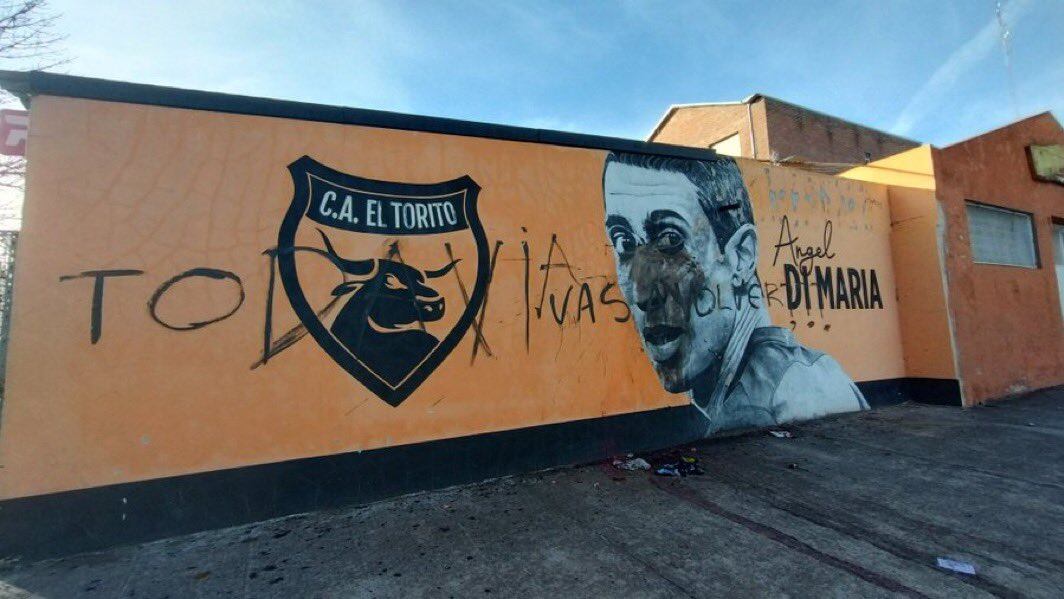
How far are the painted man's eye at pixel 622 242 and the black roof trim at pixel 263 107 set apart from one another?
1016mm

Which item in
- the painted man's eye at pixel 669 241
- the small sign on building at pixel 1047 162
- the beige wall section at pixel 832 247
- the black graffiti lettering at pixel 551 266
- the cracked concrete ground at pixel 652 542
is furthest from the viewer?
the small sign on building at pixel 1047 162

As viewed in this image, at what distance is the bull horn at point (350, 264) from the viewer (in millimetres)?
4098

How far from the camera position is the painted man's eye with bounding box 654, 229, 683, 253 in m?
5.68

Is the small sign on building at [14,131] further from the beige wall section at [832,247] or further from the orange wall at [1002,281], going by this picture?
the orange wall at [1002,281]

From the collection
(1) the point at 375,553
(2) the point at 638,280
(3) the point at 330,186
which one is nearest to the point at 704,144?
(2) the point at 638,280

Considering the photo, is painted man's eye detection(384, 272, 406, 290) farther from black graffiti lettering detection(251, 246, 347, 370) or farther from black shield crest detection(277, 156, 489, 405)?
black graffiti lettering detection(251, 246, 347, 370)

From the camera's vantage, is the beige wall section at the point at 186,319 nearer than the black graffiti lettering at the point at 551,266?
Yes

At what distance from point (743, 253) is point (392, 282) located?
15.0ft

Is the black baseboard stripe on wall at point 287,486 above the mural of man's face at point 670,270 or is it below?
below

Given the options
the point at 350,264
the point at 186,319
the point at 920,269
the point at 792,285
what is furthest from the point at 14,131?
the point at 920,269

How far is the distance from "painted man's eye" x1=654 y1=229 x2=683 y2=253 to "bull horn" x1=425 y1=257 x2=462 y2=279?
2490 mm

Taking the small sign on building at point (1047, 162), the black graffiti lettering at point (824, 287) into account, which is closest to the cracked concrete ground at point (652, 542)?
the black graffiti lettering at point (824, 287)

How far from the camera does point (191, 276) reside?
146 inches

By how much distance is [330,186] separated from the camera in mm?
4160
